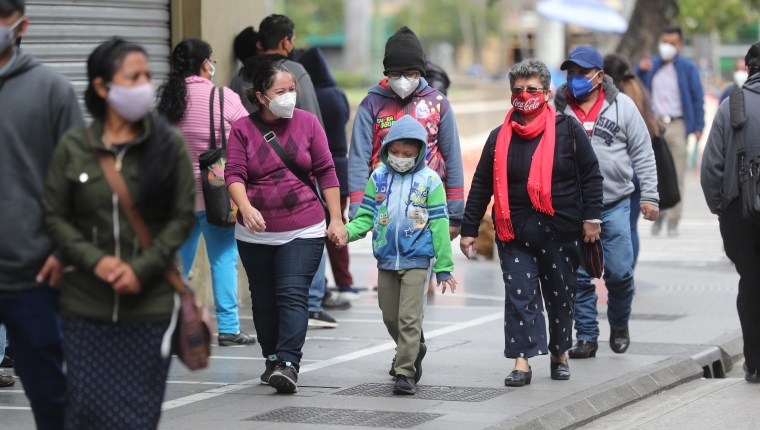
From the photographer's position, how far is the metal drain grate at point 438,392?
669cm

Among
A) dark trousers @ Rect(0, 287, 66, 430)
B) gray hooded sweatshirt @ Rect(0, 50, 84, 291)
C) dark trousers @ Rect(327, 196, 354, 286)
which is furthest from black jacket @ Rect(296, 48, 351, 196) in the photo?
dark trousers @ Rect(0, 287, 66, 430)

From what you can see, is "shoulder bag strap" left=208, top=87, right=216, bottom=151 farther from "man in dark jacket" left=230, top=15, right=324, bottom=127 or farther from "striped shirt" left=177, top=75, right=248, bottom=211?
"man in dark jacket" left=230, top=15, right=324, bottom=127

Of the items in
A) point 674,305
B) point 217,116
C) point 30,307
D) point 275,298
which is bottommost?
point 674,305

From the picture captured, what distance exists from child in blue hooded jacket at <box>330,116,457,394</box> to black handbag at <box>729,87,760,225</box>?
5.70 ft

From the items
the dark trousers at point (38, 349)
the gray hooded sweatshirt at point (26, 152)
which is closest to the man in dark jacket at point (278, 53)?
the gray hooded sweatshirt at point (26, 152)

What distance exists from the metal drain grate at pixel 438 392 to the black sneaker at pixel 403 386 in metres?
0.03

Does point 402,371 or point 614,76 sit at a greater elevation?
point 614,76

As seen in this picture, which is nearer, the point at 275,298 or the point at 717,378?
→ the point at 275,298

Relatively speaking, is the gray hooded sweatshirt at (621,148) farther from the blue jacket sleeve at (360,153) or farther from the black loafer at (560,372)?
the blue jacket sleeve at (360,153)

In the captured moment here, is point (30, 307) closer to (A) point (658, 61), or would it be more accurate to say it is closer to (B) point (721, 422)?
(B) point (721, 422)

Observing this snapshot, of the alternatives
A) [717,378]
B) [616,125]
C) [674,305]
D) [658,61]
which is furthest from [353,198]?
[658,61]

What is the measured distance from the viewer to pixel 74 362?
4344 millimetres

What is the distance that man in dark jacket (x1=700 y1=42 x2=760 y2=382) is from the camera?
24.3 feet

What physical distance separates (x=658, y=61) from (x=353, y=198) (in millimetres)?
8818
